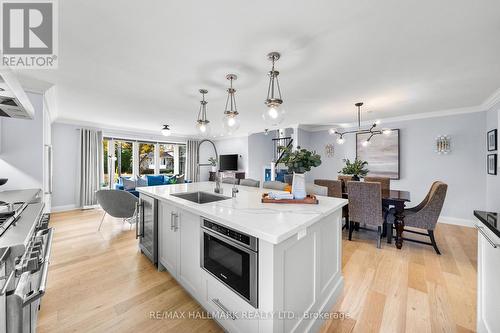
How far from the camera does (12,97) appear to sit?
1.31 metres

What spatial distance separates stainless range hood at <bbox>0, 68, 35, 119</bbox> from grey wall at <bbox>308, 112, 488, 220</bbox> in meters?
5.62

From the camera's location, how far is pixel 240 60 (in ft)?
6.41

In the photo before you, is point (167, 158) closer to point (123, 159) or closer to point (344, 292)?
point (123, 159)

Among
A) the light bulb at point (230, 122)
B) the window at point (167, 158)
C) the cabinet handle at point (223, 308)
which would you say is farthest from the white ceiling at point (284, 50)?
the window at point (167, 158)

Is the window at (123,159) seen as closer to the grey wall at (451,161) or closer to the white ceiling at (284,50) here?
the white ceiling at (284,50)

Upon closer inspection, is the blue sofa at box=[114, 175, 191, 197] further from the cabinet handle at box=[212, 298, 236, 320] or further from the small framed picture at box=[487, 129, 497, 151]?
the small framed picture at box=[487, 129, 497, 151]

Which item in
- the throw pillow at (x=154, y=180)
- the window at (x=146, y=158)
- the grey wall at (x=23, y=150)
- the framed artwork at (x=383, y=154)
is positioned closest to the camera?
the grey wall at (x=23, y=150)

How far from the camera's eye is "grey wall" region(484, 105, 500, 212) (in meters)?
2.98

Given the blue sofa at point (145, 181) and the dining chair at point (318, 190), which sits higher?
the dining chair at point (318, 190)

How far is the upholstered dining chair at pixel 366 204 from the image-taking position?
8.96 feet

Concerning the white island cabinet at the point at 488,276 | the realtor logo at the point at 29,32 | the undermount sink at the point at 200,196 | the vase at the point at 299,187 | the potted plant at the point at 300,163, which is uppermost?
the realtor logo at the point at 29,32

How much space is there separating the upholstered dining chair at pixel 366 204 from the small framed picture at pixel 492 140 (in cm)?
217

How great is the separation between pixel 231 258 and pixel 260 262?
279 mm

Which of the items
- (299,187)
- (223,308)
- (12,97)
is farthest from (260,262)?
(12,97)
